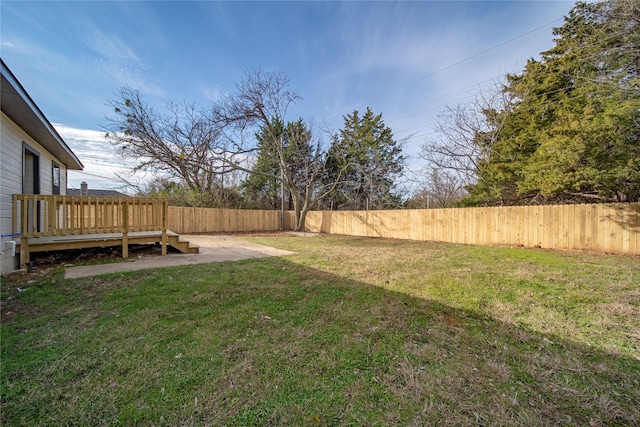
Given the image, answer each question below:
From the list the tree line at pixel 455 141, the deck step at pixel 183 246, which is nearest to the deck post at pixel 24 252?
the deck step at pixel 183 246

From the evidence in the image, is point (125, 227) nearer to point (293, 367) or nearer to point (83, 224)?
point (83, 224)

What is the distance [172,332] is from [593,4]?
10.6m

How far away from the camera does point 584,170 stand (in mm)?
6695

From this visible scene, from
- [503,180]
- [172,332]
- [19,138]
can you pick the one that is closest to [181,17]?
[19,138]

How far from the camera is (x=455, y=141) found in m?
12.7

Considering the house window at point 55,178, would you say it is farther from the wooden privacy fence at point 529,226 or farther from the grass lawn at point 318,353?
the wooden privacy fence at point 529,226

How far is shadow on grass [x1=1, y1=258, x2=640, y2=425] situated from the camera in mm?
1448

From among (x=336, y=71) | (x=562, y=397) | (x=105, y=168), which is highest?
(x=336, y=71)

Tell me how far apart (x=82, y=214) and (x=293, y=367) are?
5898 millimetres

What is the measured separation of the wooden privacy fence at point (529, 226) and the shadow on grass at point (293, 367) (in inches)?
278

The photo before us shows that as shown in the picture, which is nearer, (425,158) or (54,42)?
(54,42)

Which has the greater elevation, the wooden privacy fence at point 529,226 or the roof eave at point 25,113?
the roof eave at point 25,113

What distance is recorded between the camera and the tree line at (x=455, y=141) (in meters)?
6.40

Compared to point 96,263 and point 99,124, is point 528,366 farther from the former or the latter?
point 99,124
